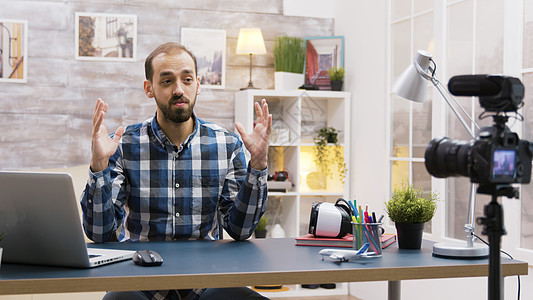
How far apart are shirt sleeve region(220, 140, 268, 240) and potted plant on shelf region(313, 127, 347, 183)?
7.84 feet

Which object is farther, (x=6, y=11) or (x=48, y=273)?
(x=6, y=11)

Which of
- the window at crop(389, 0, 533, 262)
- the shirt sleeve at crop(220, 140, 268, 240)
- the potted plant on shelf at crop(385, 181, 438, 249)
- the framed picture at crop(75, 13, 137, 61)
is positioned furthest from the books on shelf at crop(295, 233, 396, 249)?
the framed picture at crop(75, 13, 137, 61)

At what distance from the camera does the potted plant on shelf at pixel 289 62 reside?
4.71 meters

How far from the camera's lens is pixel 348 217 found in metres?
2.08

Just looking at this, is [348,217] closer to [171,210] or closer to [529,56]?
[171,210]

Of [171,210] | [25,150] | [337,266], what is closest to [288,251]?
[337,266]

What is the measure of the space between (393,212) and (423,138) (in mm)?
1992

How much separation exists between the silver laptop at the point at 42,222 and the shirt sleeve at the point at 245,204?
0.60 metres

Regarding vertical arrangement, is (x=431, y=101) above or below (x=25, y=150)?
above

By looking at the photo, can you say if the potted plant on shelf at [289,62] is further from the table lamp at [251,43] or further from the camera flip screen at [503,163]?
the camera flip screen at [503,163]

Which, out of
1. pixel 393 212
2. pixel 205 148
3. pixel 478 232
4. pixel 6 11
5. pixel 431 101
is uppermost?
pixel 6 11

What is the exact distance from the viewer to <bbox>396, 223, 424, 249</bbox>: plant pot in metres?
1.99

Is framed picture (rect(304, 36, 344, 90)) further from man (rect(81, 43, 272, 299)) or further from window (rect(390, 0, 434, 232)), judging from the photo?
man (rect(81, 43, 272, 299))

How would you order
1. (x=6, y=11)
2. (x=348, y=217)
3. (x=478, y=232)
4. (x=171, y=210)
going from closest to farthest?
(x=348, y=217)
(x=171, y=210)
(x=478, y=232)
(x=6, y=11)
